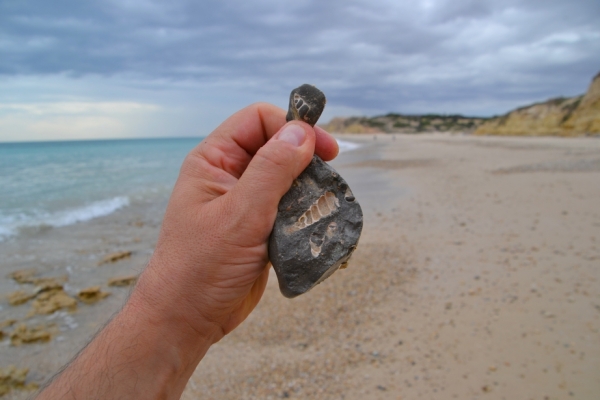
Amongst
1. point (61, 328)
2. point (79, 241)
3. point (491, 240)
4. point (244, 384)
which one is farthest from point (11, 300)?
point (491, 240)

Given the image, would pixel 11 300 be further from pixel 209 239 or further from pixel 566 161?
pixel 566 161

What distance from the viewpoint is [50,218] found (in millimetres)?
12758

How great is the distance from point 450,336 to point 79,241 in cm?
911

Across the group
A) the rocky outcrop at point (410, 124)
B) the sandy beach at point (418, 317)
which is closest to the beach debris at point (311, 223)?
the sandy beach at point (418, 317)

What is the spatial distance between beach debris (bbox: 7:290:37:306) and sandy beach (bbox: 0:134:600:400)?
0.35ft

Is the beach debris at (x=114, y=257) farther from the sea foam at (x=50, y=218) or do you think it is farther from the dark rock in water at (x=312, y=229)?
the dark rock in water at (x=312, y=229)

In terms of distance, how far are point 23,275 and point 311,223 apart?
783cm

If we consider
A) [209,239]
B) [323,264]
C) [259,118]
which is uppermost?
[259,118]

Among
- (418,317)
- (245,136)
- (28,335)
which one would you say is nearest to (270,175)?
(245,136)

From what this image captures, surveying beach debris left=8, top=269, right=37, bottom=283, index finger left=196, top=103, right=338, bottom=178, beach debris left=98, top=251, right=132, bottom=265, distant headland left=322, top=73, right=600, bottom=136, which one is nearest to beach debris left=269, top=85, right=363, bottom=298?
index finger left=196, top=103, right=338, bottom=178

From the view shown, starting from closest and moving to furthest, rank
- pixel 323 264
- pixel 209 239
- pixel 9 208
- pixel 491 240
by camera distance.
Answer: pixel 209 239 < pixel 323 264 < pixel 491 240 < pixel 9 208

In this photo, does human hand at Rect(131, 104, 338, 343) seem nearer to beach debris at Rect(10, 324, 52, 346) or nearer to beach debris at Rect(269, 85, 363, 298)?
beach debris at Rect(269, 85, 363, 298)

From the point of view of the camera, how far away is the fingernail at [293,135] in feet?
7.38

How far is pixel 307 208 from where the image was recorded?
2.45 metres
